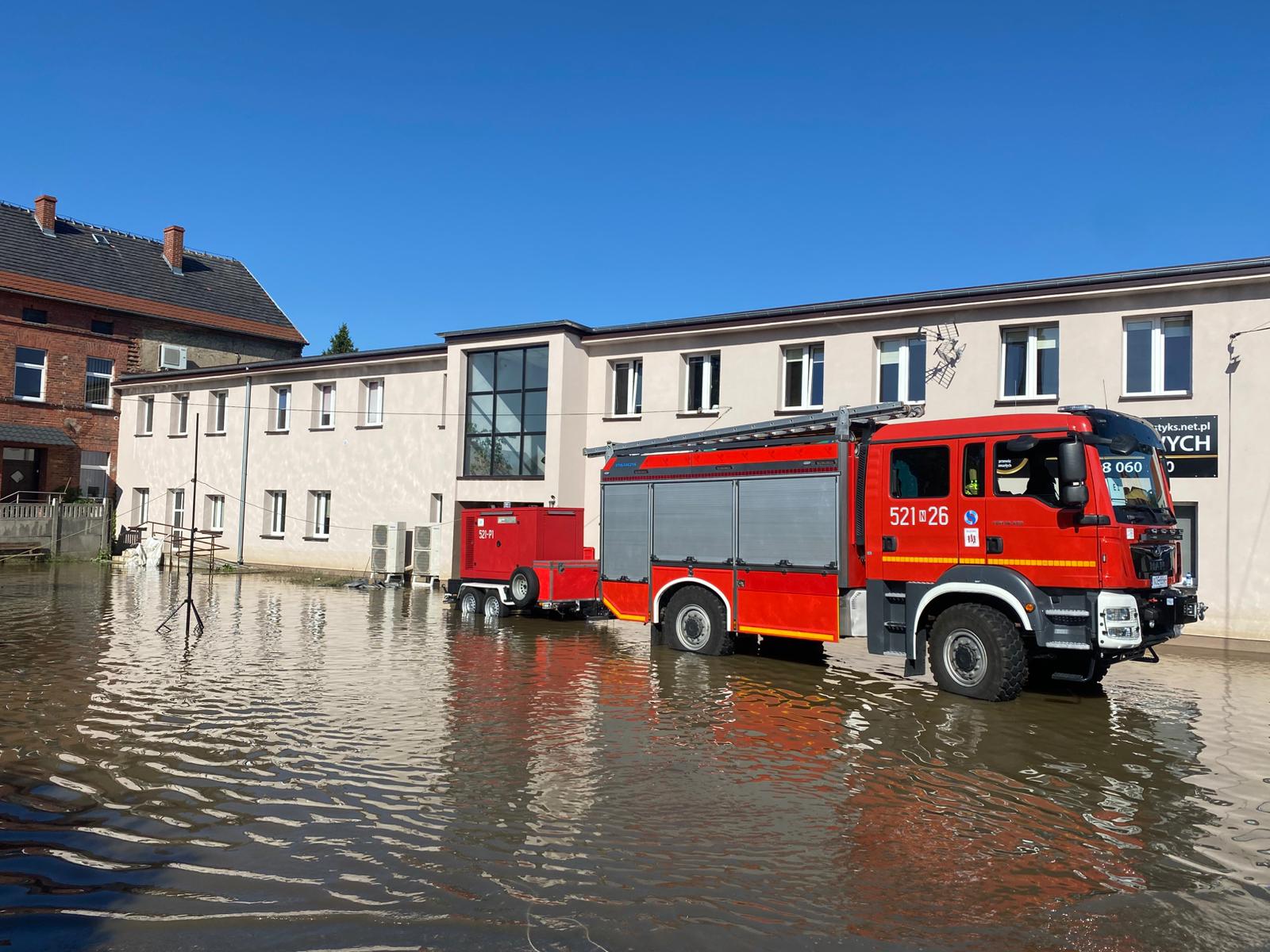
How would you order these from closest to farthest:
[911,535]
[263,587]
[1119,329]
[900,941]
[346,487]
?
[900,941] → [911,535] → [1119,329] → [263,587] → [346,487]

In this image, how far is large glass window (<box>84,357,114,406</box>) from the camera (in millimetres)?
37250

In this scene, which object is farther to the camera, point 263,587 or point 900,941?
point 263,587

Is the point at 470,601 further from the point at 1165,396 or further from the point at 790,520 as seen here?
the point at 1165,396

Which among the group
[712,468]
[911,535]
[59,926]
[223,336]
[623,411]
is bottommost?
[59,926]

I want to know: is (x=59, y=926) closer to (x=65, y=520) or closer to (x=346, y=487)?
(x=346, y=487)

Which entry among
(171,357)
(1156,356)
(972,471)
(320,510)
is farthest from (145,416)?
(972,471)

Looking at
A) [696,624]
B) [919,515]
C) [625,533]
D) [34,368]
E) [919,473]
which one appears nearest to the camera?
[919,515]

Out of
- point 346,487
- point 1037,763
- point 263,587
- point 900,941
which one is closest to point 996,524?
point 1037,763

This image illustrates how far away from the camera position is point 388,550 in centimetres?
2539

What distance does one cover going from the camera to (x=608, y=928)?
4523mm

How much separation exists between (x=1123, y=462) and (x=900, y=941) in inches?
300

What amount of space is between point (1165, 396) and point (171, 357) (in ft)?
120

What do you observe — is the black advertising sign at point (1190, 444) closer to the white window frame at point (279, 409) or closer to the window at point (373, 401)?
the window at point (373, 401)

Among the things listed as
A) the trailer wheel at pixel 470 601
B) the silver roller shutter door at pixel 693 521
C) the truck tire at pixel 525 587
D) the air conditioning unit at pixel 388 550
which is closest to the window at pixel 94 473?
the air conditioning unit at pixel 388 550
